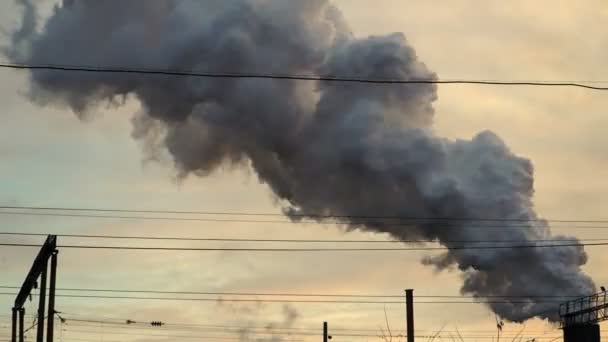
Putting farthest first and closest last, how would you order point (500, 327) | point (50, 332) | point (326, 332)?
point (326, 332) → point (500, 327) → point (50, 332)

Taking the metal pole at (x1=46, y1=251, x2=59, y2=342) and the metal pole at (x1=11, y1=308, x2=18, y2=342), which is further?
the metal pole at (x1=11, y1=308, x2=18, y2=342)

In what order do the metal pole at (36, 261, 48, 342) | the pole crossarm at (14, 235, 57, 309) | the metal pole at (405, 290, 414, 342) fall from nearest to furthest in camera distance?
the metal pole at (36, 261, 48, 342)
the pole crossarm at (14, 235, 57, 309)
the metal pole at (405, 290, 414, 342)

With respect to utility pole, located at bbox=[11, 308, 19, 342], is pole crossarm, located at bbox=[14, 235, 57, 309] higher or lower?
higher

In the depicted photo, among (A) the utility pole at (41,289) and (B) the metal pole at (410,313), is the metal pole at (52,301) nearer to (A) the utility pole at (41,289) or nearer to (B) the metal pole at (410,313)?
(A) the utility pole at (41,289)

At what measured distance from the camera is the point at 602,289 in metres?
56.9

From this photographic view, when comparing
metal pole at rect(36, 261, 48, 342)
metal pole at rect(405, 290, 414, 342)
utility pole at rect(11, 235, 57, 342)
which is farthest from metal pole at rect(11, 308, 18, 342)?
metal pole at rect(405, 290, 414, 342)

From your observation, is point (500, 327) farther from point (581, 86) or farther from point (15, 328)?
point (581, 86)

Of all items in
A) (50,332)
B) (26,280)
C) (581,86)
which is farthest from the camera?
(26,280)

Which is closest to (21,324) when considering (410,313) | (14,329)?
(14,329)

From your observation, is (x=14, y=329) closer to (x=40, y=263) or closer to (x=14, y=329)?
(x=14, y=329)

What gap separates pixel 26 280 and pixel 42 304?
6.85 metres

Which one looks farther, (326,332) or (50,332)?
(326,332)

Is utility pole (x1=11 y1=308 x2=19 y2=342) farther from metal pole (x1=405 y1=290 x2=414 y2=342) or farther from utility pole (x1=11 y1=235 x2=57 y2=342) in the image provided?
metal pole (x1=405 y1=290 x2=414 y2=342)

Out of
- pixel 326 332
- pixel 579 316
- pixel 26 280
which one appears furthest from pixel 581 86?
pixel 326 332
